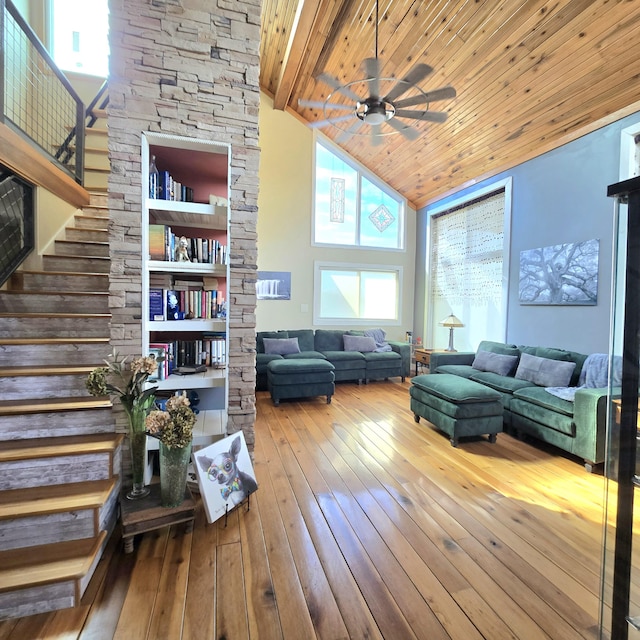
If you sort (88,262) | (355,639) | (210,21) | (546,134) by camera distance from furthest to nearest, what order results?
(546,134), (88,262), (210,21), (355,639)

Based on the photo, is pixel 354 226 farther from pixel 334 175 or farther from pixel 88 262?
pixel 88 262

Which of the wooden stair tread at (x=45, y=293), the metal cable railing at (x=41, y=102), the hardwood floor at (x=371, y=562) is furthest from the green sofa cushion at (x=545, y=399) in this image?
the metal cable railing at (x=41, y=102)

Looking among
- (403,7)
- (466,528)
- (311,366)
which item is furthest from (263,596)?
(403,7)

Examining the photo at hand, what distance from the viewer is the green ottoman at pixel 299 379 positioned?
4559 mm

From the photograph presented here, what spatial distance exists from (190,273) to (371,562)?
85.1 inches

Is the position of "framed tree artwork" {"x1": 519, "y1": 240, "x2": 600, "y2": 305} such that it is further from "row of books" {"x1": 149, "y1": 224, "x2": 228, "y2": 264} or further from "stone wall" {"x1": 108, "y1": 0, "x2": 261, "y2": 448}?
"row of books" {"x1": 149, "y1": 224, "x2": 228, "y2": 264}

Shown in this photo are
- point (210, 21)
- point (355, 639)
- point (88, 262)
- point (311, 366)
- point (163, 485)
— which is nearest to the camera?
point (355, 639)

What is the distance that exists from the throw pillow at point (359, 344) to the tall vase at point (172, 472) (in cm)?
445

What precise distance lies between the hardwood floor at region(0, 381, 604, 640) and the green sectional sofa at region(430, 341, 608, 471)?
294mm

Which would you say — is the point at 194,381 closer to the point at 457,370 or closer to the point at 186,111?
the point at 186,111

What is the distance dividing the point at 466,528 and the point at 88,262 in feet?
13.1

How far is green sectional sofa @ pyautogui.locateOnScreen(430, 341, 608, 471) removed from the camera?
9.30 feet

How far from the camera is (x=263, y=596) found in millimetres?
1546

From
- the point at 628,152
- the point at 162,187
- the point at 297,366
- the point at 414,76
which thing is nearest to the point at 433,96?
the point at 414,76
